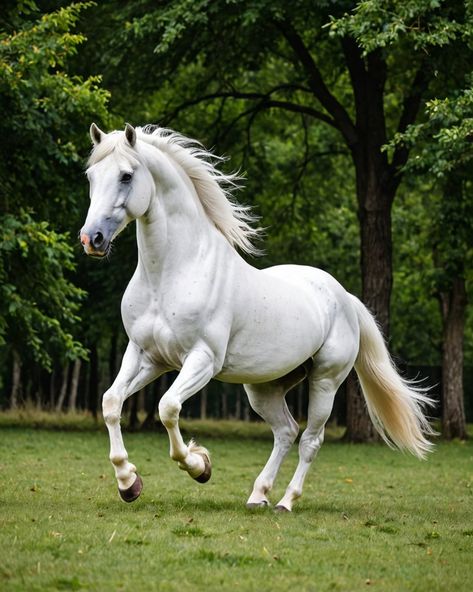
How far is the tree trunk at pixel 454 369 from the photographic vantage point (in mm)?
27609

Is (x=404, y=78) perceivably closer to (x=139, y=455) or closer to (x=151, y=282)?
(x=139, y=455)

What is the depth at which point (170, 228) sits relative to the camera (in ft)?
27.1

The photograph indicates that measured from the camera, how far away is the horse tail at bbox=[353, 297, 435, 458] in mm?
10156

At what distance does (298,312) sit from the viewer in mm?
9008

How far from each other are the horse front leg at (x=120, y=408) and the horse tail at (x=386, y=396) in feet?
9.57

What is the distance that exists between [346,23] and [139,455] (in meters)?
8.02

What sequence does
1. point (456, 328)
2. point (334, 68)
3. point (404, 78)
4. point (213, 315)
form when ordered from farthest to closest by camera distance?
point (456, 328)
point (334, 68)
point (404, 78)
point (213, 315)

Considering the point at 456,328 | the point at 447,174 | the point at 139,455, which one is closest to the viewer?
the point at 139,455

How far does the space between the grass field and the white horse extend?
649mm

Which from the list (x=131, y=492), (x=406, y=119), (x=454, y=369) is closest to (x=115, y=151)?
(x=131, y=492)

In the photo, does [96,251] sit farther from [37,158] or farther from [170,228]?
[37,158]

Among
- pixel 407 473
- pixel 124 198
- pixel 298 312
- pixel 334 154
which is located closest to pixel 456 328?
pixel 334 154

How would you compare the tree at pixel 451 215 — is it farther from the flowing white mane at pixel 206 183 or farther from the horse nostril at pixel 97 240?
the horse nostril at pixel 97 240

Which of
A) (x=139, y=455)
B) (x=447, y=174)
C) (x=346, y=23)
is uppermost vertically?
(x=346, y=23)
